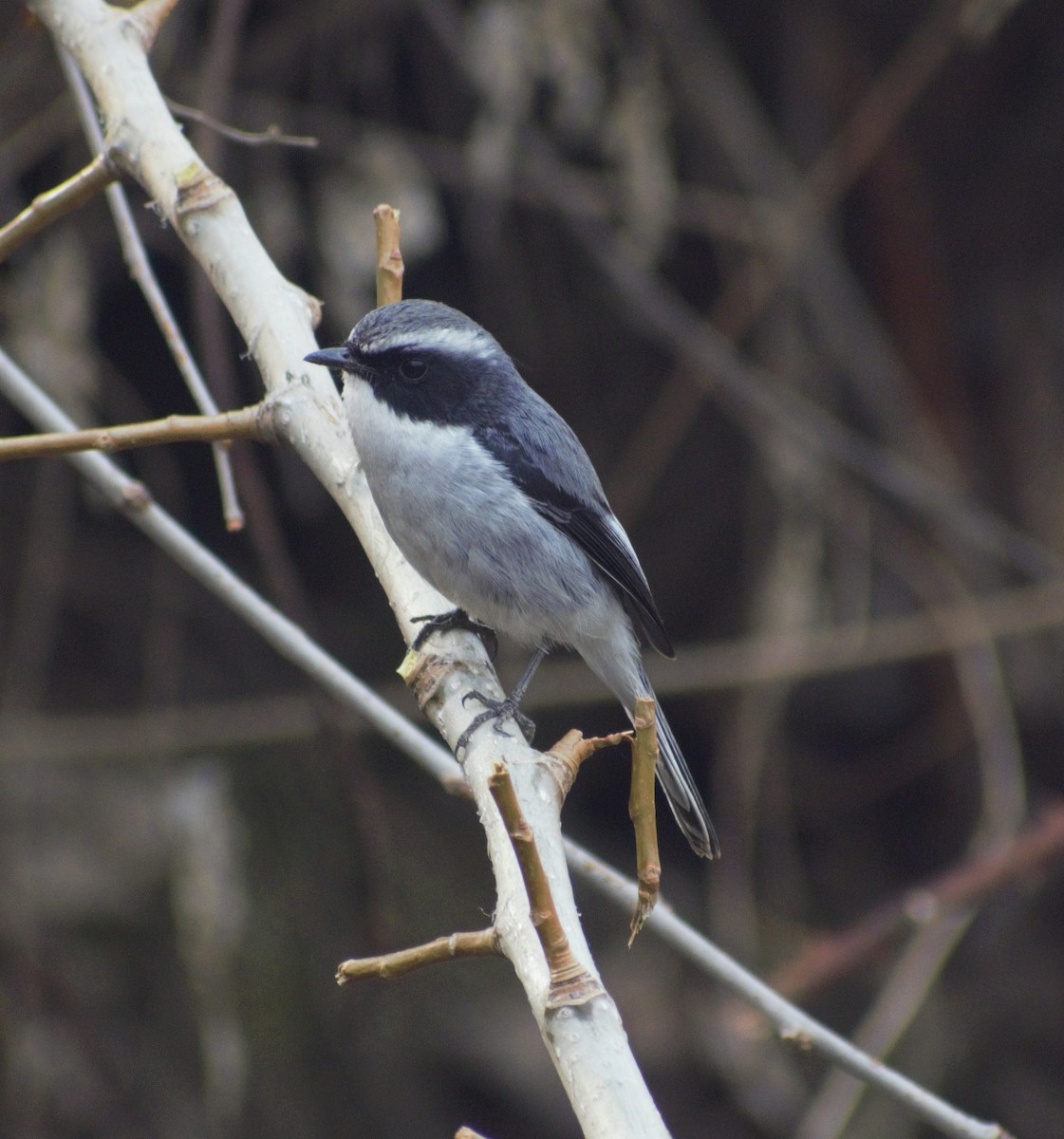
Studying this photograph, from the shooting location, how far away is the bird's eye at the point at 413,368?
3.00 metres

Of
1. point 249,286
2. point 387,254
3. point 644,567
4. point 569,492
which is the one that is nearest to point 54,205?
point 249,286

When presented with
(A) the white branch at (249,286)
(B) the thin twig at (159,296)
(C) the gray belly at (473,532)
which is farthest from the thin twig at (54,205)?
(C) the gray belly at (473,532)

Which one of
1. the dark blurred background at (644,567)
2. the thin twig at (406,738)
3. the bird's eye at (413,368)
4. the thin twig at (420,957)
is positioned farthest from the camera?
the dark blurred background at (644,567)

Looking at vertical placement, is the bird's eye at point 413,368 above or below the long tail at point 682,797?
above

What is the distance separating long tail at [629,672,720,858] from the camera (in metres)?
3.04

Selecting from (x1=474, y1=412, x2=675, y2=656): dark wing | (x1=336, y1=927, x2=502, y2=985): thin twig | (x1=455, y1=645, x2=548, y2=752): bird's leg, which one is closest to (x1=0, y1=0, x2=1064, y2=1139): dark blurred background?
(x1=474, y1=412, x2=675, y2=656): dark wing

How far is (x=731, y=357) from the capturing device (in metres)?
5.00

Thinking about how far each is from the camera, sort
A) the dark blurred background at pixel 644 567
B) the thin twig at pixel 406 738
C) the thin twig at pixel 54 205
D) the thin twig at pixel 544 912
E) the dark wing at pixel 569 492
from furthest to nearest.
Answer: the dark blurred background at pixel 644 567 → the dark wing at pixel 569 492 → the thin twig at pixel 406 738 → the thin twig at pixel 54 205 → the thin twig at pixel 544 912

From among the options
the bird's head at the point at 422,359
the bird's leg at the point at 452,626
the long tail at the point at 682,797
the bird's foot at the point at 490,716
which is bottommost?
the bird's foot at the point at 490,716

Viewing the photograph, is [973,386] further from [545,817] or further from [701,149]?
[545,817]

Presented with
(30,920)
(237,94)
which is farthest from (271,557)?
(237,94)

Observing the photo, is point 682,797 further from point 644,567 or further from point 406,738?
point 644,567

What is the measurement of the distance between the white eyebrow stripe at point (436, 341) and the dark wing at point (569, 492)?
19cm

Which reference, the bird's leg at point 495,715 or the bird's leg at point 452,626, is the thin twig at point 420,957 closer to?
the bird's leg at point 495,715
